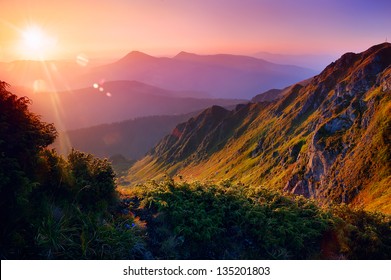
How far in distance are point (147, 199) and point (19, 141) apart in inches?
184

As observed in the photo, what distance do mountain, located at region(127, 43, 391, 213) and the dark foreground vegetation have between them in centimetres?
191

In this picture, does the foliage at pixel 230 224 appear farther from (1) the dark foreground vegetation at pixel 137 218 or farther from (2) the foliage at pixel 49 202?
(2) the foliage at pixel 49 202

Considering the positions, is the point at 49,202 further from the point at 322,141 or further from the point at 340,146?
the point at 322,141

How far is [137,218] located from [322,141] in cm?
5985

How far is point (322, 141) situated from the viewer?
64750 mm

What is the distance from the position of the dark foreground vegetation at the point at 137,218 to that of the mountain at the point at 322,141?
1908mm

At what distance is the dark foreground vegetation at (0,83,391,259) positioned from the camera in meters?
Answer: 9.12

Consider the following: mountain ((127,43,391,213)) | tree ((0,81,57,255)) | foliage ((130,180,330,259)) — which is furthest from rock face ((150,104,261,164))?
tree ((0,81,57,255))

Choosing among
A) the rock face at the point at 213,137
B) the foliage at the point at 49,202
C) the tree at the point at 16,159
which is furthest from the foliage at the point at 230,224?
the rock face at the point at 213,137

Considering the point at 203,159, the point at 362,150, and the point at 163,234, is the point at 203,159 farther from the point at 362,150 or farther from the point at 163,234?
the point at 163,234

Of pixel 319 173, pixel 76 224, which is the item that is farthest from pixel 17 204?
pixel 319 173

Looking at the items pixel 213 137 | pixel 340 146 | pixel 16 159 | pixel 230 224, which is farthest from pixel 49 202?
pixel 213 137

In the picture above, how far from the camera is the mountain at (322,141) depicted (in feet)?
147
